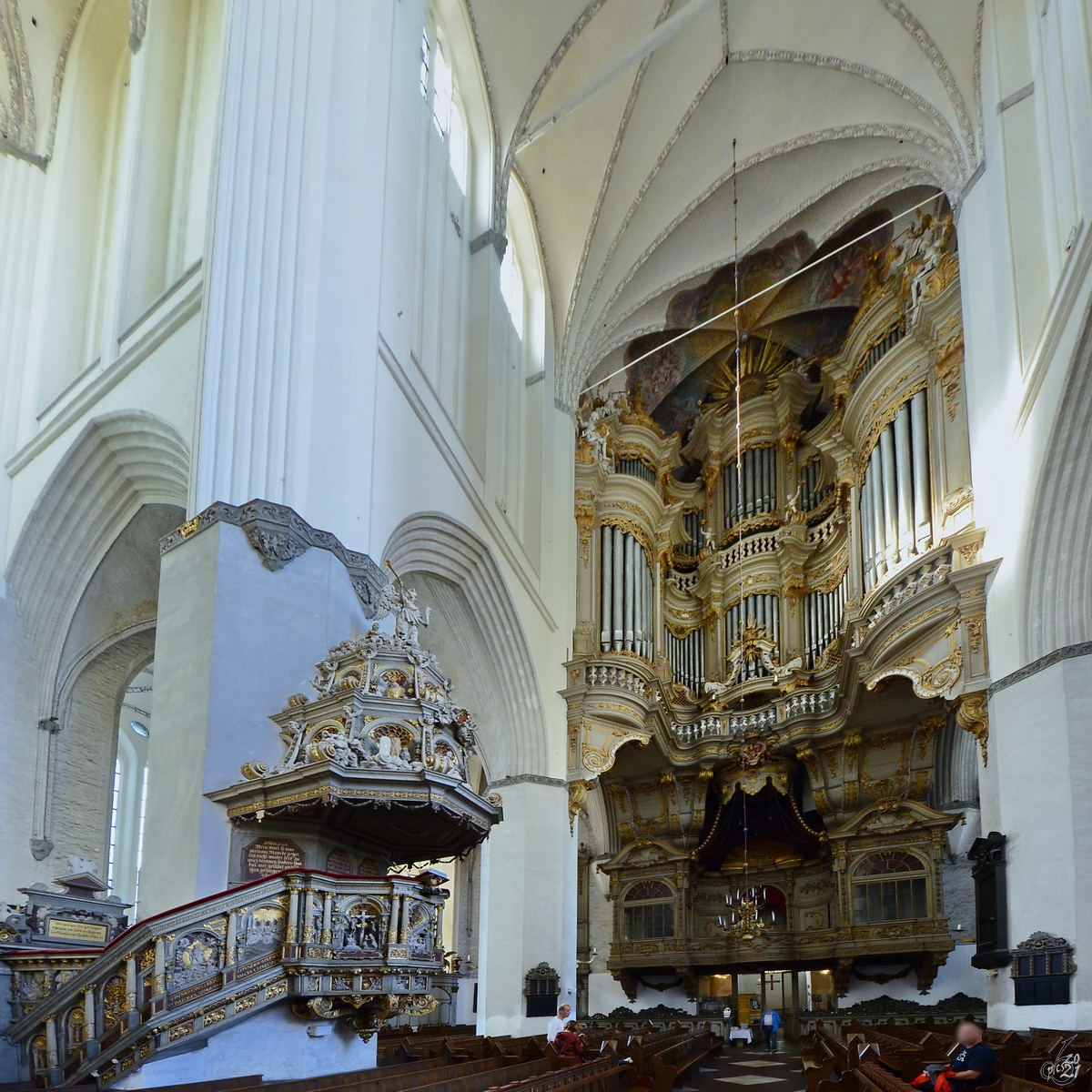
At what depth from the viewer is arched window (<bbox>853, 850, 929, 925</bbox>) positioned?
1897 cm

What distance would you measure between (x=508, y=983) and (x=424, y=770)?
874cm

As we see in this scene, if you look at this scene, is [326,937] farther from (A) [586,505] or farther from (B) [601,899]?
(B) [601,899]

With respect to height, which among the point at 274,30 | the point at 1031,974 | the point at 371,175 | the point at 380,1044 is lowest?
the point at 380,1044

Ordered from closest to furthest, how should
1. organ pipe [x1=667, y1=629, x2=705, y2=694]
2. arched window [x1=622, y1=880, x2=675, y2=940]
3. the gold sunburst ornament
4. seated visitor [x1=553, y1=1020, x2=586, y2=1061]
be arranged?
seated visitor [x1=553, y1=1020, x2=586, y2=1061], arched window [x1=622, y1=880, x2=675, y2=940], organ pipe [x1=667, y1=629, x2=705, y2=694], the gold sunburst ornament

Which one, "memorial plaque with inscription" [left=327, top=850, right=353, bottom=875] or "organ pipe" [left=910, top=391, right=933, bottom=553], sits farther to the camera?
"organ pipe" [left=910, top=391, right=933, bottom=553]

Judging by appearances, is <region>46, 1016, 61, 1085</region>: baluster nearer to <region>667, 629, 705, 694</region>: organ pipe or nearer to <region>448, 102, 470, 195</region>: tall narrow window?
<region>448, 102, 470, 195</region>: tall narrow window

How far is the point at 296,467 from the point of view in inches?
462

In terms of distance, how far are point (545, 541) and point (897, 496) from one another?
5659 millimetres

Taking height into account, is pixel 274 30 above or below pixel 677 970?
above

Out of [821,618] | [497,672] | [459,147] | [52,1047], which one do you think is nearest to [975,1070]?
[52,1047]

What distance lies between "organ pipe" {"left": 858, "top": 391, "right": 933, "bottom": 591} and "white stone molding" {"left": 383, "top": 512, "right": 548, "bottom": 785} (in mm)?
5676

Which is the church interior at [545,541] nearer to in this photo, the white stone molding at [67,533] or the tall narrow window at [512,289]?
the white stone molding at [67,533]

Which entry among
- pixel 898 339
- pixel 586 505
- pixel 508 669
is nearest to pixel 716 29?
pixel 898 339

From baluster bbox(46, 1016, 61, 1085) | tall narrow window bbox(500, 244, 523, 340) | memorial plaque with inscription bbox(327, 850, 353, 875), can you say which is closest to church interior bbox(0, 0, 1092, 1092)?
baluster bbox(46, 1016, 61, 1085)
